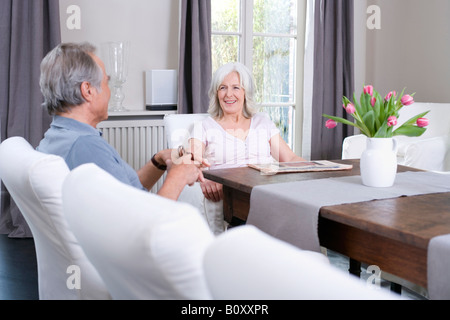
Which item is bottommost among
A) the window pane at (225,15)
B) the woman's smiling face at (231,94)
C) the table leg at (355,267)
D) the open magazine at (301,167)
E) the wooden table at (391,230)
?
the table leg at (355,267)

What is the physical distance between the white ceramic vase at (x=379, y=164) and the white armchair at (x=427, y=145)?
204cm

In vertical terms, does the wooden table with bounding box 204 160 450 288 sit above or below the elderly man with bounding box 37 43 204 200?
below

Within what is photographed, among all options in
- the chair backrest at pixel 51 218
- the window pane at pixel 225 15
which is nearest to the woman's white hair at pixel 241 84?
the window pane at pixel 225 15

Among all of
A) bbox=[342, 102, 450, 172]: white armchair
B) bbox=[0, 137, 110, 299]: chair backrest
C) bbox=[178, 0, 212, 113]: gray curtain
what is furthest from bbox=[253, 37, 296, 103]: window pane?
bbox=[0, 137, 110, 299]: chair backrest

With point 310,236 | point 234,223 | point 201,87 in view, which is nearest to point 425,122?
point 310,236

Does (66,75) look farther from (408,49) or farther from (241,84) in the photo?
(408,49)

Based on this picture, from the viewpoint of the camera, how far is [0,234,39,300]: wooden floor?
9.39 ft

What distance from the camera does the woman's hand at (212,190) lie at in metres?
2.69

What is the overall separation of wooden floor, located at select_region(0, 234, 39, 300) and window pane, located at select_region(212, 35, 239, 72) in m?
2.17

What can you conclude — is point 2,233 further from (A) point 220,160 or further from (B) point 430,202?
(B) point 430,202

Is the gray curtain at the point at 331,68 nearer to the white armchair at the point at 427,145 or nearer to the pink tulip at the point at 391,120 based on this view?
the white armchair at the point at 427,145

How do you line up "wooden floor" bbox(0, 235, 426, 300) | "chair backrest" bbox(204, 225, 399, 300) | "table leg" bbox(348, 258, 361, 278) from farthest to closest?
"wooden floor" bbox(0, 235, 426, 300) → "table leg" bbox(348, 258, 361, 278) → "chair backrest" bbox(204, 225, 399, 300)

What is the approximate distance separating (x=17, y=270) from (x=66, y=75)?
1.89 m

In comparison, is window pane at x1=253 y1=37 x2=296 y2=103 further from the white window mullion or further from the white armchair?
the white armchair
